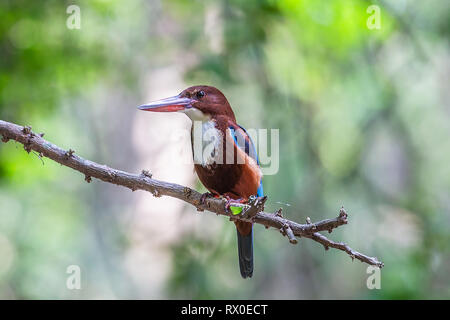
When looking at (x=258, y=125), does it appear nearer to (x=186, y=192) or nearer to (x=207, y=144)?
(x=207, y=144)

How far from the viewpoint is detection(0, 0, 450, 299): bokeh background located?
15.5ft

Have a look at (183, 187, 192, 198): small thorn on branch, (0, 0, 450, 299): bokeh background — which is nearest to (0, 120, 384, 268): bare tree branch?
(183, 187, 192, 198): small thorn on branch

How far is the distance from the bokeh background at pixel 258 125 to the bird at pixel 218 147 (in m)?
0.33

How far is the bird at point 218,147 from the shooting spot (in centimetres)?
292

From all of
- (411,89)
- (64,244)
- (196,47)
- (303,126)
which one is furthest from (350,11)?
(64,244)

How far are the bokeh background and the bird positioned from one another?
1.09 ft

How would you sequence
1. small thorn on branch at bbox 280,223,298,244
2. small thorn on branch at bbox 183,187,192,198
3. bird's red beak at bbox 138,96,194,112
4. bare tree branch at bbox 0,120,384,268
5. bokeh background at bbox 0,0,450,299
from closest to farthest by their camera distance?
1. small thorn on branch at bbox 280,223,298,244
2. bare tree branch at bbox 0,120,384,268
3. small thorn on branch at bbox 183,187,192,198
4. bird's red beak at bbox 138,96,194,112
5. bokeh background at bbox 0,0,450,299

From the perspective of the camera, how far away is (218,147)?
2.94 meters

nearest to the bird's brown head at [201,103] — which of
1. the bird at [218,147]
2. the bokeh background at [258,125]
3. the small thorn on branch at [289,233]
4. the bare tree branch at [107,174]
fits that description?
the bird at [218,147]

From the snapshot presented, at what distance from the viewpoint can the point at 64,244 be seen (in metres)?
7.20

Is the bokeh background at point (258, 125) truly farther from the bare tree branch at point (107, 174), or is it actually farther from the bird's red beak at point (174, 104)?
the bare tree branch at point (107, 174)

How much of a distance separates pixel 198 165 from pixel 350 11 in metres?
2.56

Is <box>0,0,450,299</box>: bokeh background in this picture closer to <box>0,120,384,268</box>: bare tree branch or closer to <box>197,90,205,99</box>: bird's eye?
<box>197,90,205,99</box>: bird's eye

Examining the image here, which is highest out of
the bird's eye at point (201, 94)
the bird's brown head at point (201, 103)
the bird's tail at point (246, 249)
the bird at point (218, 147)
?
the bird's eye at point (201, 94)
